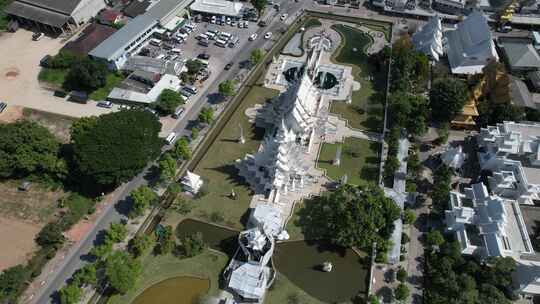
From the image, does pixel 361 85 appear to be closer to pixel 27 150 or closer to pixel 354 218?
pixel 354 218

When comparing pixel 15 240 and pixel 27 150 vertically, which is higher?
pixel 27 150

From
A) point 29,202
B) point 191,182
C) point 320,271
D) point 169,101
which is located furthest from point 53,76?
point 320,271

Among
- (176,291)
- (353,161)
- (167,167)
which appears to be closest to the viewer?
(176,291)

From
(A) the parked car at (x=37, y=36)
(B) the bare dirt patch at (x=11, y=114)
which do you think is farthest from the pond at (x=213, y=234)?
(A) the parked car at (x=37, y=36)

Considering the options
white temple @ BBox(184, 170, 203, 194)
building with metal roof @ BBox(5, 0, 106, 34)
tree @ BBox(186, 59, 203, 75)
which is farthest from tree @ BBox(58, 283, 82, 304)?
building with metal roof @ BBox(5, 0, 106, 34)

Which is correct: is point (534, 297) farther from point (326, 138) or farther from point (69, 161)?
point (69, 161)

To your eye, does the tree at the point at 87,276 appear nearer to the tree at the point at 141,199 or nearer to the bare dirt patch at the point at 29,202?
the tree at the point at 141,199
